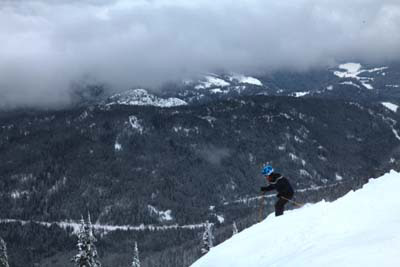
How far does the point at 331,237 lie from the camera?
1866 cm

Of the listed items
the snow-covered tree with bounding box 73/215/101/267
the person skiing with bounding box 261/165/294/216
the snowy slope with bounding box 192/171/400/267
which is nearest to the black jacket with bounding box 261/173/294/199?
the person skiing with bounding box 261/165/294/216

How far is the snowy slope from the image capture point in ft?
47.3

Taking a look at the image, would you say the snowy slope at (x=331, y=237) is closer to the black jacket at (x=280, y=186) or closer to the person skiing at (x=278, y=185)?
the person skiing at (x=278, y=185)

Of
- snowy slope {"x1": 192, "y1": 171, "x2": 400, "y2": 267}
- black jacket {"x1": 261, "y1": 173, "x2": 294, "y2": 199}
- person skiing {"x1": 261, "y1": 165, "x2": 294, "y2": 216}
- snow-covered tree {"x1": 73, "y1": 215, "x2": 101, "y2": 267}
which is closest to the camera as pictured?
snowy slope {"x1": 192, "y1": 171, "x2": 400, "y2": 267}

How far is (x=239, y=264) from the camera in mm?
21422

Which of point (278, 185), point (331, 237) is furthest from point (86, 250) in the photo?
point (331, 237)

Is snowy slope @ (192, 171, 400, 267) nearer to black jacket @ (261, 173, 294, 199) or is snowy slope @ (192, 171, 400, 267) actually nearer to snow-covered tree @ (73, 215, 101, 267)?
black jacket @ (261, 173, 294, 199)

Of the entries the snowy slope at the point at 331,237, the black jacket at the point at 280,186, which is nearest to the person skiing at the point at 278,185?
the black jacket at the point at 280,186

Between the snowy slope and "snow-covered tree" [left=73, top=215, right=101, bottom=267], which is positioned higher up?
"snow-covered tree" [left=73, top=215, right=101, bottom=267]

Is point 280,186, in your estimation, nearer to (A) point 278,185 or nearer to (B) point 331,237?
(A) point 278,185

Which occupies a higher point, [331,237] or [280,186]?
[280,186]

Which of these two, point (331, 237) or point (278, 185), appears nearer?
point (331, 237)

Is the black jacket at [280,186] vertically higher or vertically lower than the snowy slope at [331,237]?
higher

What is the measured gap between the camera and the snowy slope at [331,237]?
14406 millimetres
